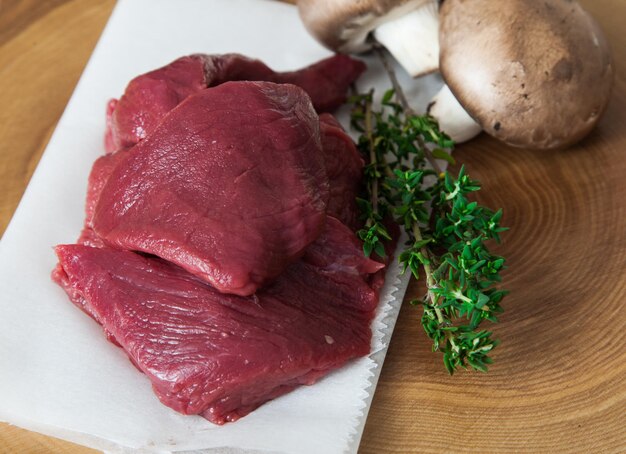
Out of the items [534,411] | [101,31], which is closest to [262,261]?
[534,411]

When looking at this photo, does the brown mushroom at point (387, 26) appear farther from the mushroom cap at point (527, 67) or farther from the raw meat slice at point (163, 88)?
the raw meat slice at point (163, 88)

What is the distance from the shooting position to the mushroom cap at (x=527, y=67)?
2586 millimetres

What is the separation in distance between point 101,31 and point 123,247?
4.78ft

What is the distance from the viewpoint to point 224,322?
216cm

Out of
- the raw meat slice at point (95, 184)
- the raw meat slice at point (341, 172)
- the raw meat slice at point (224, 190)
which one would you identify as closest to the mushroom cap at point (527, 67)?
the raw meat slice at point (341, 172)

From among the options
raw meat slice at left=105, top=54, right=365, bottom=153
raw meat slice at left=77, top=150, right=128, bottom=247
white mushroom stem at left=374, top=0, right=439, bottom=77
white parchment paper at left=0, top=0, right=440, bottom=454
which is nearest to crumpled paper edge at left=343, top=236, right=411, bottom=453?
white parchment paper at left=0, top=0, right=440, bottom=454

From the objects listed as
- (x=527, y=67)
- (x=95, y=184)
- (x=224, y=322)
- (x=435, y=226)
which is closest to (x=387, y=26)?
(x=527, y=67)

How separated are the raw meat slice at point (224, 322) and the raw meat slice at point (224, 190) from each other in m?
0.09

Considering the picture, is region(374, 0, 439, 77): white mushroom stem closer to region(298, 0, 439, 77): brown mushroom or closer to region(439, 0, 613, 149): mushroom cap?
region(298, 0, 439, 77): brown mushroom

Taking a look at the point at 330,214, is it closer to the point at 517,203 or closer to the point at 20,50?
the point at 517,203

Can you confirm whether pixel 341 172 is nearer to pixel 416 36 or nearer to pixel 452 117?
pixel 452 117

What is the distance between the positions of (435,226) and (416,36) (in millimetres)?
810

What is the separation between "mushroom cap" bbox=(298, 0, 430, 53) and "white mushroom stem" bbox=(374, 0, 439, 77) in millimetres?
44

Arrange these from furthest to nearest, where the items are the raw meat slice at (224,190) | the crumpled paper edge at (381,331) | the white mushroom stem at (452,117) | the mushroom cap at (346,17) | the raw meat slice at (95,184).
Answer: the white mushroom stem at (452,117) → the mushroom cap at (346,17) → the raw meat slice at (95,184) → the crumpled paper edge at (381,331) → the raw meat slice at (224,190)
